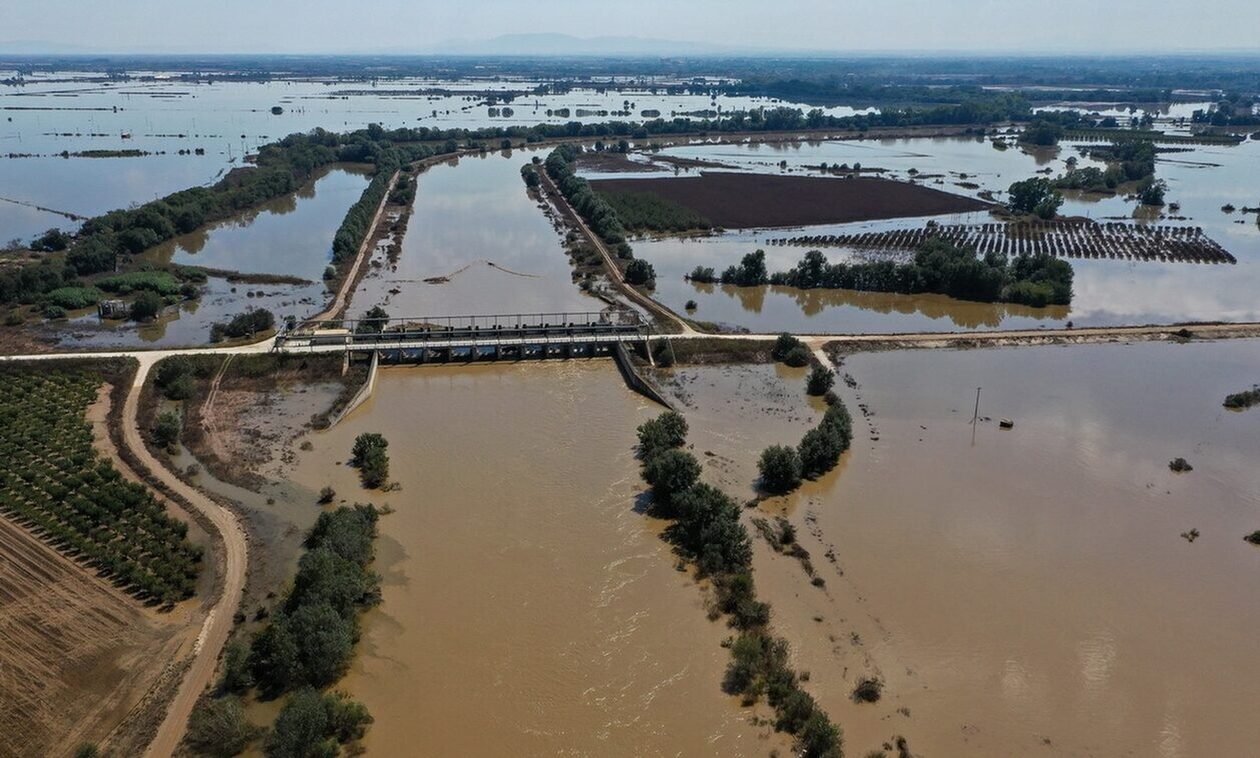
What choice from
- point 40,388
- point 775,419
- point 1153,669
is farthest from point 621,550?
point 40,388

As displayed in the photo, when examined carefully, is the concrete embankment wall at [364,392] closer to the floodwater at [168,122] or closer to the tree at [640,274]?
the tree at [640,274]

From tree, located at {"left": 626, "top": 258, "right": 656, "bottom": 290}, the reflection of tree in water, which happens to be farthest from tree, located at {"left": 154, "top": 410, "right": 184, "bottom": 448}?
the reflection of tree in water

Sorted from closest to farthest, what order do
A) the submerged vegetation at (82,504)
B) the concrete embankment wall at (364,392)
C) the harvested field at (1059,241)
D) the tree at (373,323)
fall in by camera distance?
the submerged vegetation at (82,504), the concrete embankment wall at (364,392), the tree at (373,323), the harvested field at (1059,241)

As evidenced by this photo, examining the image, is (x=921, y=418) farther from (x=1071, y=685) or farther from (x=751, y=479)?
(x=1071, y=685)

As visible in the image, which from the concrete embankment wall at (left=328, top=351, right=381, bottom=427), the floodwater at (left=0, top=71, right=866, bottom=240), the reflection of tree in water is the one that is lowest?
the concrete embankment wall at (left=328, top=351, right=381, bottom=427)

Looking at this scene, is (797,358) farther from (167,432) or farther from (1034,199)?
(1034,199)

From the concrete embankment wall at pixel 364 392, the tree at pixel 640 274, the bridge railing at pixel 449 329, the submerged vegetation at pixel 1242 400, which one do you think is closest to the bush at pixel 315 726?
the concrete embankment wall at pixel 364 392

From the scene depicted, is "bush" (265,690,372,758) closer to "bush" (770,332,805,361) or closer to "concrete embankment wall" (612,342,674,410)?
"concrete embankment wall" (612,342,674,410)
